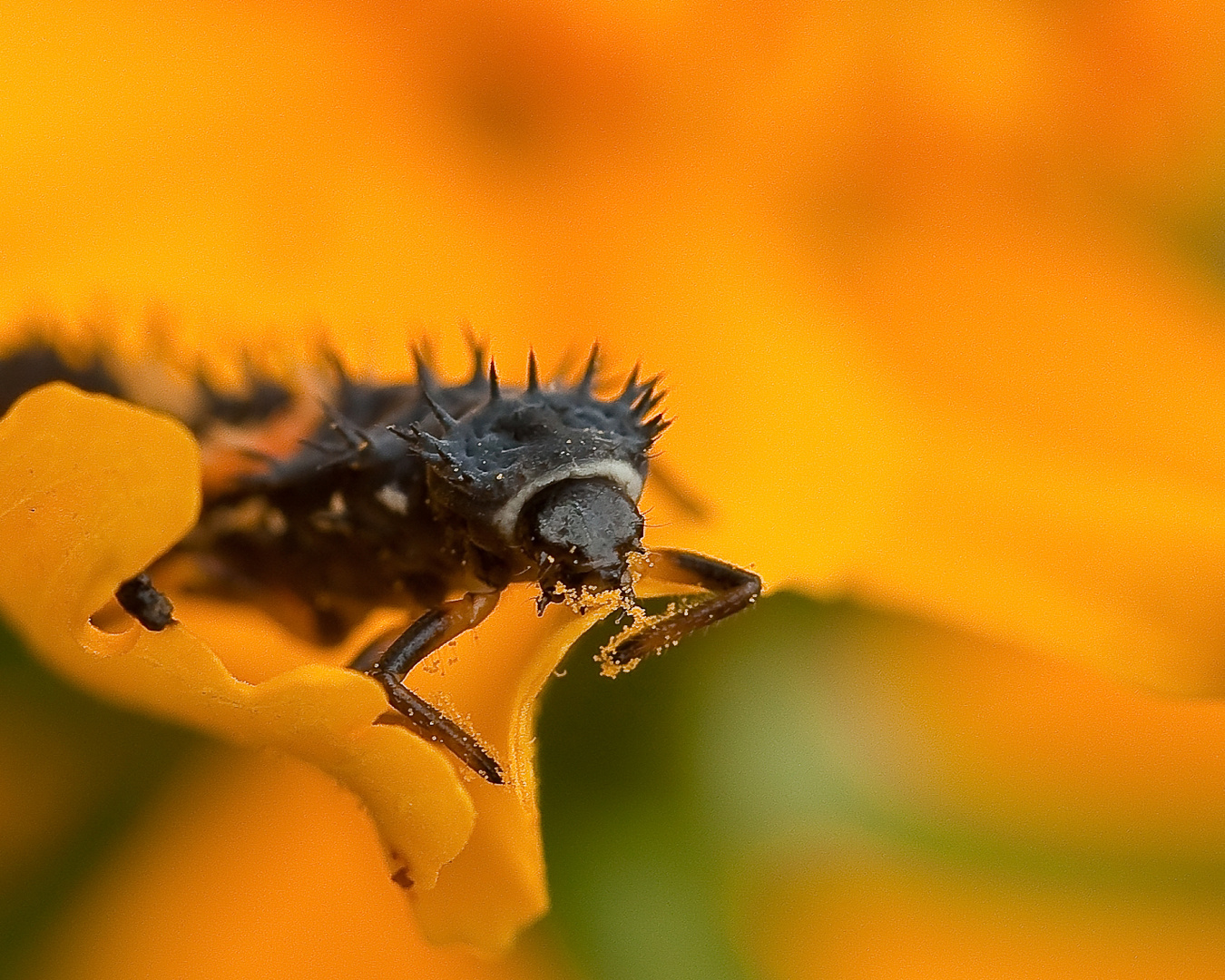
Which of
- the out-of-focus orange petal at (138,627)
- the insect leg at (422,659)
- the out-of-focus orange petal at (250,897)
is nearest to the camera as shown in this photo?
the out-of-focus orange petal at (138,627)

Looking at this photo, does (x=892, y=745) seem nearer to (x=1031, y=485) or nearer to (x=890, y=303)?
(x=1031, y=485)

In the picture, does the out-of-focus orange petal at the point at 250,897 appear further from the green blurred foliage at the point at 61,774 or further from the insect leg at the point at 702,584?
the insect leg at the point at 702,584

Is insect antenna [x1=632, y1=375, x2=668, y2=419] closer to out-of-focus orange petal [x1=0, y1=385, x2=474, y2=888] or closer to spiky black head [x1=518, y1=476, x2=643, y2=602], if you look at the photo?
spiky black head [x1=518, y1=476, x2=643, y2=602]

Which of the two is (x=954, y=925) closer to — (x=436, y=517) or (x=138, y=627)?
(x=436, y=517)

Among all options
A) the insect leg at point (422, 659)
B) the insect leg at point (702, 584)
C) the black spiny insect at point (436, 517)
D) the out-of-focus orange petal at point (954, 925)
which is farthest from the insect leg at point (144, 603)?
the out-of-focus orange petal at point (954, 925)

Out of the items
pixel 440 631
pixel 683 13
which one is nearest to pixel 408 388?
pixel 440 631

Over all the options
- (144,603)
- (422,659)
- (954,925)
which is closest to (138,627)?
(144,603)
